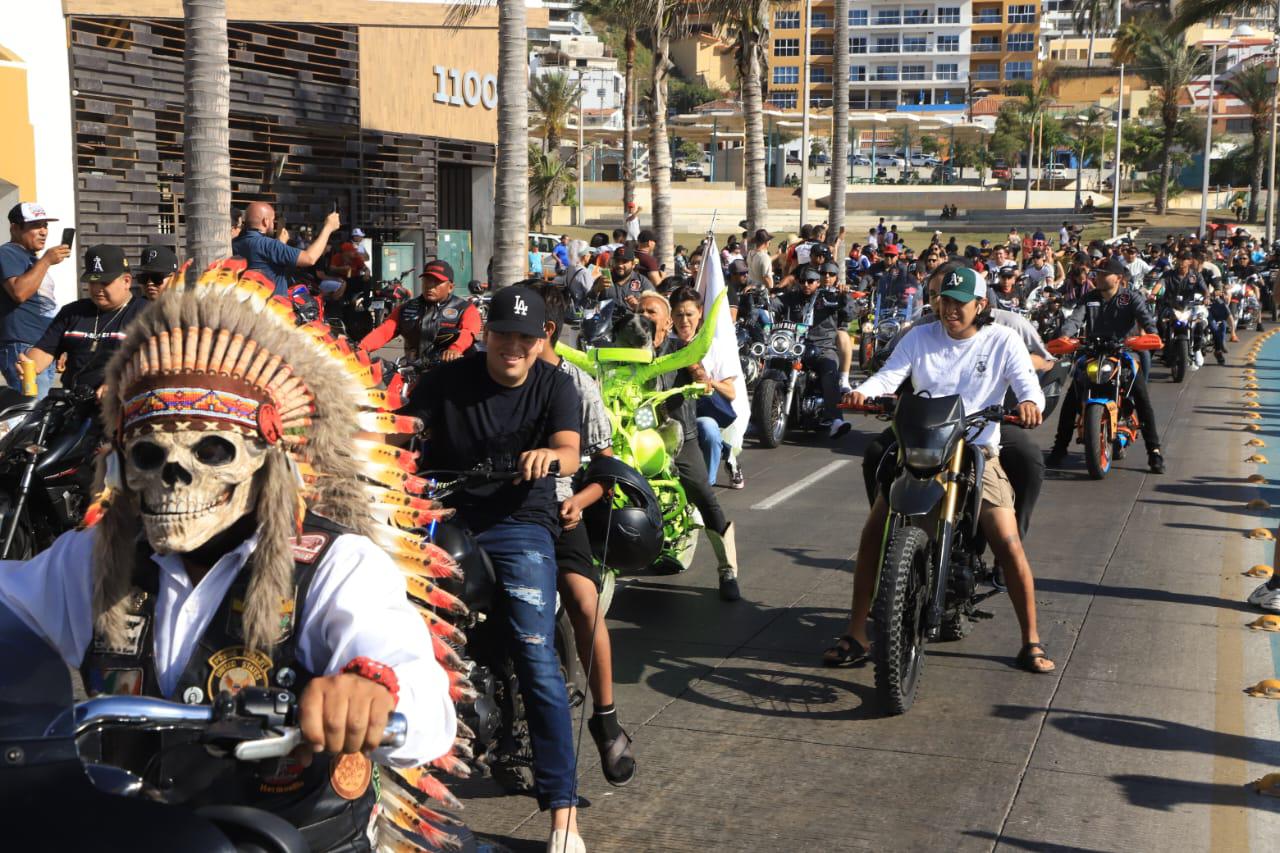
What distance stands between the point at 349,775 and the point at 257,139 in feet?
72.4

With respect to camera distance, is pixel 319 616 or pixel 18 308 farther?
pixel 18 308

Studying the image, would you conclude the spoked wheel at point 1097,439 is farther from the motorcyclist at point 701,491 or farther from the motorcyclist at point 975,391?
the motorcyclist at point 975,391

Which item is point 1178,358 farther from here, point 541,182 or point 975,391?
point 541,182

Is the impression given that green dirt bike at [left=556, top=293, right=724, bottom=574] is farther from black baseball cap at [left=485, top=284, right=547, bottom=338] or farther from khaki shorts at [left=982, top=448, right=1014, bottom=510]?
black baseball cap at [left=485, top=284, right=547, bottom=338]

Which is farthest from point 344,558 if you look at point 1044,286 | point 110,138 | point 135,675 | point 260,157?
point 1044,286

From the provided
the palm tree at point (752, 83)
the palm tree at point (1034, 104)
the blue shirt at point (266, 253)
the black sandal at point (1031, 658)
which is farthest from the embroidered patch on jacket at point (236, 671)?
the palm tree at point (1034, 104)

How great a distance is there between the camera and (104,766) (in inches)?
90.8

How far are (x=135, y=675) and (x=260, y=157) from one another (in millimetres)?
21967

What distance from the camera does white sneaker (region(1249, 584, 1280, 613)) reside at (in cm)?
800

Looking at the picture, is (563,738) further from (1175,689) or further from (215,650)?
(1175,689)

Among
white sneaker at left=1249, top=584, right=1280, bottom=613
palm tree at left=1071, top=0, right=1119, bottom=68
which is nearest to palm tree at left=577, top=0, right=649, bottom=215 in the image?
white sneaker at left=1249, top=584, right=1280, bottom=613

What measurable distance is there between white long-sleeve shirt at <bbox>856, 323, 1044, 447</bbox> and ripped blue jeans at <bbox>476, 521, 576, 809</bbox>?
102 inches

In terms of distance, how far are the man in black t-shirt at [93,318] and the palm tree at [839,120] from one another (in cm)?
1975

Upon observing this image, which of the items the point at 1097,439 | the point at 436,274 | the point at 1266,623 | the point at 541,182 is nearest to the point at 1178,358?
the point at 1097,439
